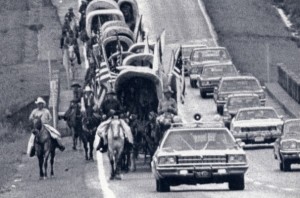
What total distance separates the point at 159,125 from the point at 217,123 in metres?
6.09

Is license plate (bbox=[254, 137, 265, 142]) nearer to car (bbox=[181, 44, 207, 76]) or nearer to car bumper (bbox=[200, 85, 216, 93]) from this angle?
car bumper (bbox=[200, 85, 216, 93])

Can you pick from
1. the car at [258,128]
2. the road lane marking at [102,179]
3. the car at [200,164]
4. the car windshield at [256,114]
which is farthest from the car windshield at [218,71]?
the car at [200,164]

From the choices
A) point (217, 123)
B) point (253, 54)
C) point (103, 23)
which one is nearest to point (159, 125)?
point (217, 123)

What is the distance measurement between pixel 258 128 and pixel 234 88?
12.1 metres

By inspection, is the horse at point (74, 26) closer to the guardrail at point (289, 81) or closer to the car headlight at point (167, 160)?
the guardrail at point (289, 81)

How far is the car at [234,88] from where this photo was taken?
5978 centimetres

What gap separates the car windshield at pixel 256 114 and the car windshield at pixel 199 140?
16.9 metres

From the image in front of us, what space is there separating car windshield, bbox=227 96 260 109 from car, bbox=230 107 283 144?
573 centimetres

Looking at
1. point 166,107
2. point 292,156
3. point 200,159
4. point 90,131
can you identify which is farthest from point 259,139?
point 200,159

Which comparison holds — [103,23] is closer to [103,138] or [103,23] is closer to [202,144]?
[103,138]

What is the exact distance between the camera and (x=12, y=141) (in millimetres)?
52625

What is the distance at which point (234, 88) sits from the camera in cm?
6072

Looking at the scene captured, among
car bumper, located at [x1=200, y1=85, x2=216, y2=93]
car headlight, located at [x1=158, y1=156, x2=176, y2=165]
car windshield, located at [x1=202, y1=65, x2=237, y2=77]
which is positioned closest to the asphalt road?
car headlight, located at [x1=158, y1=156, x2=176, y2=165]

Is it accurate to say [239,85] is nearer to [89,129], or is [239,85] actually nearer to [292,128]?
[89,129]
